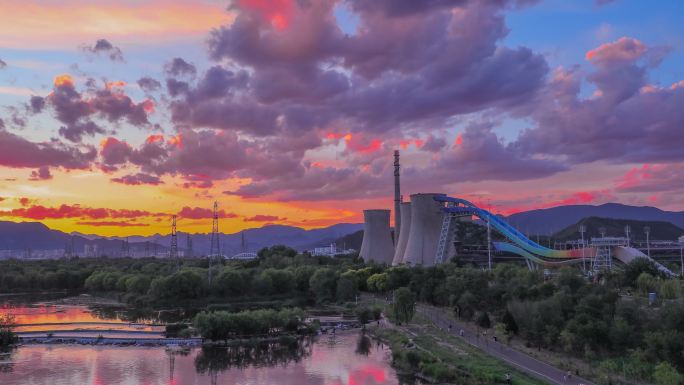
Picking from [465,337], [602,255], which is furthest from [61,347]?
[602,255]

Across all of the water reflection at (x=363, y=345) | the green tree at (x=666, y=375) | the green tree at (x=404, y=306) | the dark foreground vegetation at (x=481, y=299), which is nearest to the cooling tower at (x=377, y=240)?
the dark foreground vegetation at (x=481, y=299)

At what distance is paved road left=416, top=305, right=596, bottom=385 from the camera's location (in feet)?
80.1

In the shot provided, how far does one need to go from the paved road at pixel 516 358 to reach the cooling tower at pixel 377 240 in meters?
34.7

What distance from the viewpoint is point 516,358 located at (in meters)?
28.9

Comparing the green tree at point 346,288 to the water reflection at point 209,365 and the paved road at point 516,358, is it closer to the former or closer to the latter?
the paved road at point 516,358

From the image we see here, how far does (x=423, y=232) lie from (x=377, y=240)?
1129 cm

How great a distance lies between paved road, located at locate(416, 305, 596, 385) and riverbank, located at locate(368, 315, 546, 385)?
57 cm

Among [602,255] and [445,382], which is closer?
[445,382]

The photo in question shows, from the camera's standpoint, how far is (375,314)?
150ft

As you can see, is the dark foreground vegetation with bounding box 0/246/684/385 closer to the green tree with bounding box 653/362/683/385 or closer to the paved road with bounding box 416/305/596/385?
the green tree with bounding box 653/362/683/385

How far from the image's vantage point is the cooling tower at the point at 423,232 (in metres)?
67.0

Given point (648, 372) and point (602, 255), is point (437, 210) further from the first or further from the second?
point (648, 372)

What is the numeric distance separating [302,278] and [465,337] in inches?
1338

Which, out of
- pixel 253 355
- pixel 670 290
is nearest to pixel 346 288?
pixel 253 355
